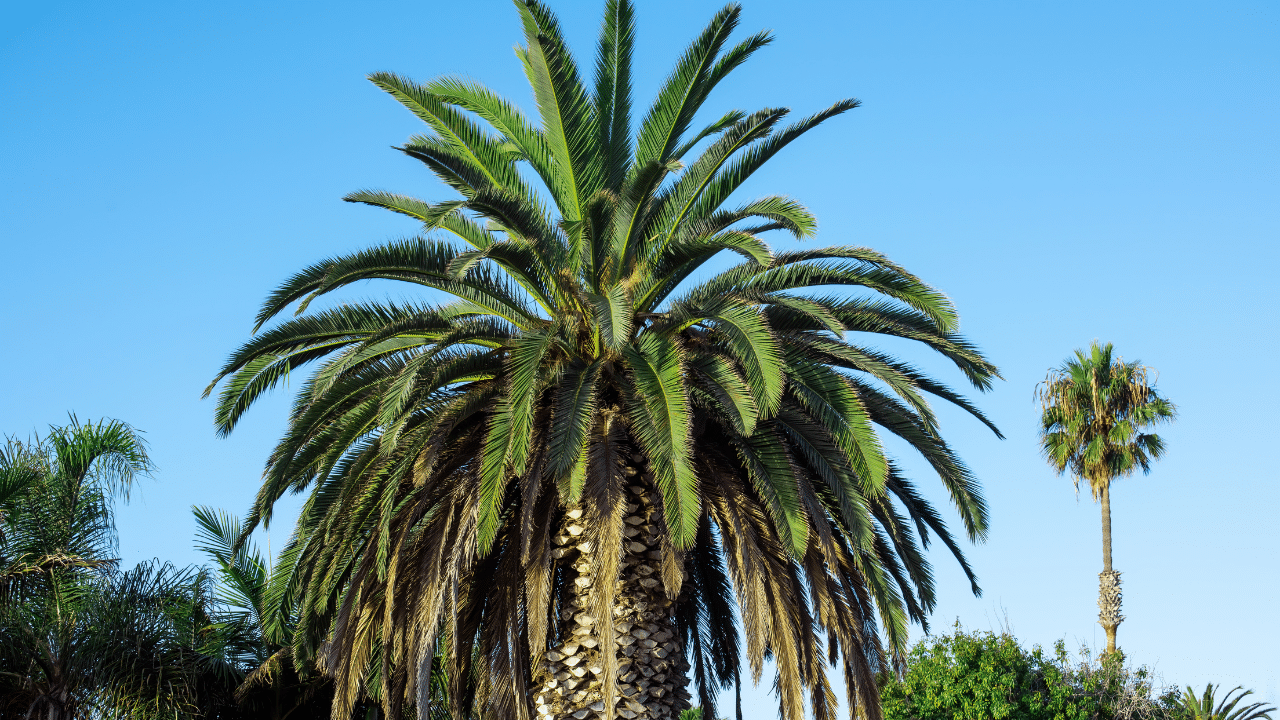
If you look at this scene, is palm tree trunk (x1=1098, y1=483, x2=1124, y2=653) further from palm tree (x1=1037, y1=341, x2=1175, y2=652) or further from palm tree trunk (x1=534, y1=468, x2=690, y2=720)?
palm tree trunk (x1=534, y1=468, x2=690, y2=720)

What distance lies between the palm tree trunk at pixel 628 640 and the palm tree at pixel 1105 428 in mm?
24243

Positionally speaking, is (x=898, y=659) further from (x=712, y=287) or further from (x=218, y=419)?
(x=218, y=419)

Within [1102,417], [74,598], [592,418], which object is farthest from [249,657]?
[1102,417]

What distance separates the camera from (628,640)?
46.3 feet

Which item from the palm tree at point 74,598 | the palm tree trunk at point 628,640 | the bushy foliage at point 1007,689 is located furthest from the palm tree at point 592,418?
the bushy foliage at point 1007,689

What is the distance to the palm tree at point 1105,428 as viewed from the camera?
35281mm

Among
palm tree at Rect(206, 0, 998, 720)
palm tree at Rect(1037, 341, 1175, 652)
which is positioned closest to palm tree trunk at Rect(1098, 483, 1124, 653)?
palm tree at Rect(1037, 341, 1175, 652)

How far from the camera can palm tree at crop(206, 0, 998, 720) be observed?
13359mm

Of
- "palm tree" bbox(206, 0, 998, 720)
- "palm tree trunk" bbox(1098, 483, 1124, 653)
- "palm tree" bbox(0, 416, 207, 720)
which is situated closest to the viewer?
"palm tree" bbox(206, 0, 998, 720)

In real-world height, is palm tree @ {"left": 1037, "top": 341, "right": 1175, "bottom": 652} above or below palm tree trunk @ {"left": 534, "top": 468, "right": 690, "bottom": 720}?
above

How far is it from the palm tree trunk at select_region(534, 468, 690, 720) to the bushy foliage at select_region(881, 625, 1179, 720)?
47.4 ft

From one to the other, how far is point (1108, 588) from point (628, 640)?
25.8m

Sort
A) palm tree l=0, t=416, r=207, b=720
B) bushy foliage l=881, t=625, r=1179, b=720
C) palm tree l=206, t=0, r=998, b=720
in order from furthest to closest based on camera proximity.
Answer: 1. bushy foliage l=881, t=625, r=1179, b=720
2. palm tree l=0, t=416, r=207, b=720
3. palm tree l=206, t=0, r=998, b=720

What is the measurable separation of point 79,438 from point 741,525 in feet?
37.3
